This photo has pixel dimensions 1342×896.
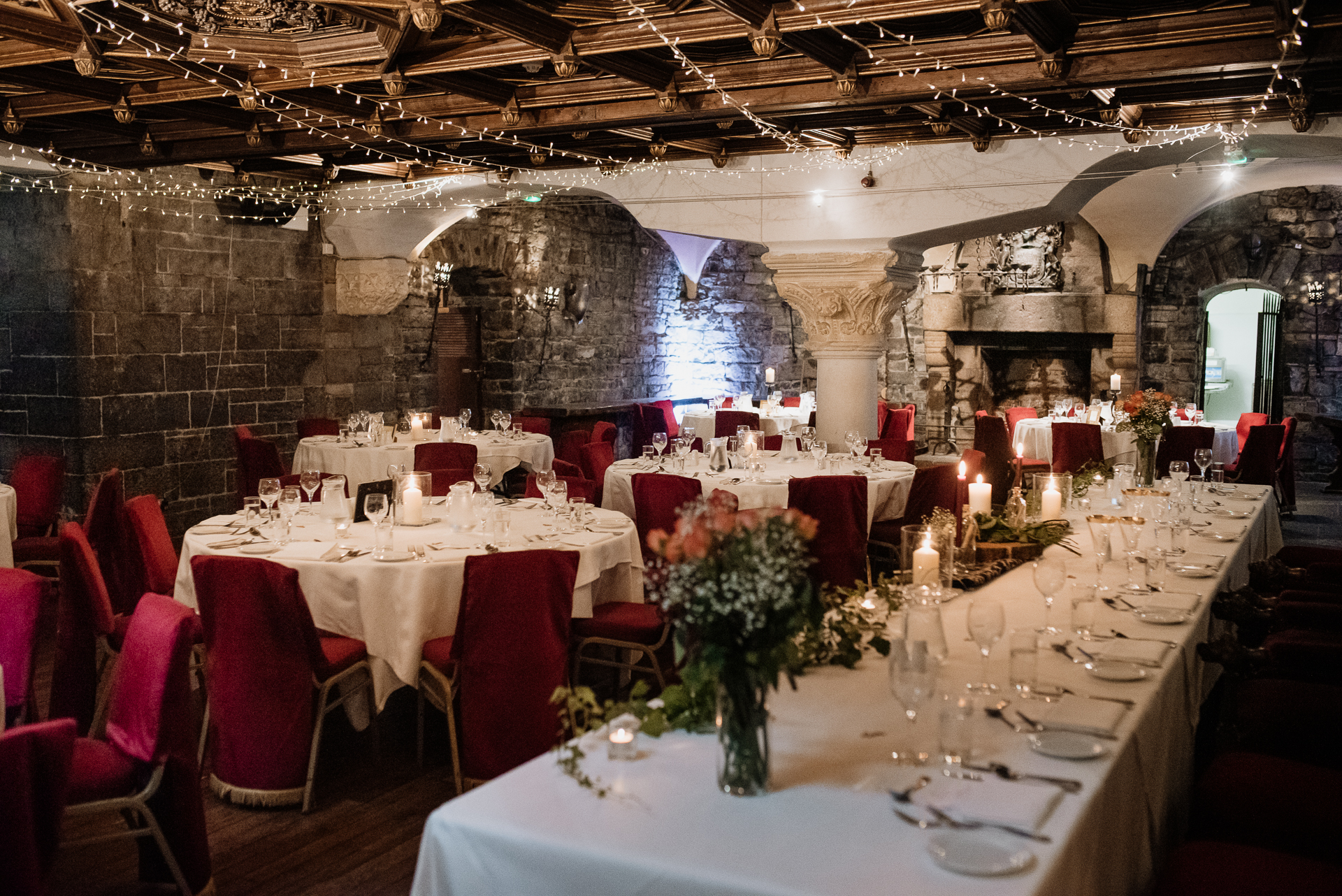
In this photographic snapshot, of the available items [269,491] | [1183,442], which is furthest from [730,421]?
[269,491]

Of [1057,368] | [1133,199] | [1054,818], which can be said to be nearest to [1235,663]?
[1054,818]

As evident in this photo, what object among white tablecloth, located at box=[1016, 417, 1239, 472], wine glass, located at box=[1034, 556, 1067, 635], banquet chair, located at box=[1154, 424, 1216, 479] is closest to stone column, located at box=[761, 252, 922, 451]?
white tablecloth, located at box=[1016, 417, 1239, 472]

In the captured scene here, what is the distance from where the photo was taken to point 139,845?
3043mm

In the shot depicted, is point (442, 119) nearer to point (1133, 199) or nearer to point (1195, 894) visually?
point (1195, 894)

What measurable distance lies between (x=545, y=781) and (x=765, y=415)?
31.5 ft

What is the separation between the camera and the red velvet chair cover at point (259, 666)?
11.6 feet

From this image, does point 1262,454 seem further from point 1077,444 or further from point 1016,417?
point 1016,417

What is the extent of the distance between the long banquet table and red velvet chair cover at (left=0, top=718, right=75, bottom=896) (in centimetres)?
83

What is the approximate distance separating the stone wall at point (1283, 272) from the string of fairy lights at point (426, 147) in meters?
6.18

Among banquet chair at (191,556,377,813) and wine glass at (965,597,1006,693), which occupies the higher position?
wine glass at (965,597,1006,693)

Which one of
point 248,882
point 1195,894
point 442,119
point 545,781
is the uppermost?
point 442,119

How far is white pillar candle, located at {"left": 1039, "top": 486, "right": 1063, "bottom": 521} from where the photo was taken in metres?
4.14

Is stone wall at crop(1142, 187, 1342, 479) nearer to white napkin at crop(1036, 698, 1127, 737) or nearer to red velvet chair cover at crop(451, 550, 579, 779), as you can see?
red velvet chair cover at crop(451, 550, 579, 779)

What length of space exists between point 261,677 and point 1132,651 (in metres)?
2.65
